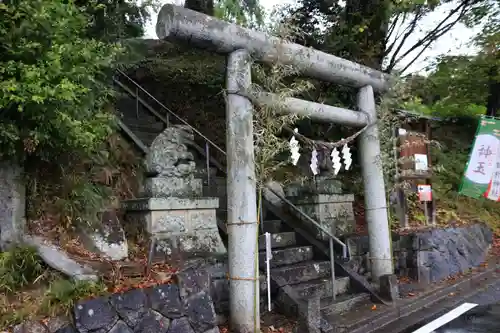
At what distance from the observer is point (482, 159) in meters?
10.7

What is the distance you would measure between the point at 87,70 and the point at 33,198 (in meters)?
1.68

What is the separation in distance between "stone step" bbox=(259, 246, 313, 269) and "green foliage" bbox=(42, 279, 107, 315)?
8.74ft

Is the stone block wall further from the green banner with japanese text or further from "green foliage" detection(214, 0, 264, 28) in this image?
"green foliage" detection(214, 0, 264, 28)

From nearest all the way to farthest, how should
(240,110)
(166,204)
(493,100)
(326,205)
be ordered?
(240,110) → (166,204) → (326,205) → (493,100)

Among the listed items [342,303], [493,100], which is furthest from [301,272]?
[493,100]

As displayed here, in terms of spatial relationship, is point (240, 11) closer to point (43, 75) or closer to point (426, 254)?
point (43, 75)

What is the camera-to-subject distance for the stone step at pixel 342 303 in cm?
572

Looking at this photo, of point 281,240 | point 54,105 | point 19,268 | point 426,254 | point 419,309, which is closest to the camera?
point 54,105

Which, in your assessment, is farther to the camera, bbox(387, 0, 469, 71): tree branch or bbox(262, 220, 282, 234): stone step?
bbox(387, 0, 469, 71): tree branch

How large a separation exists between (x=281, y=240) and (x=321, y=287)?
1133mm

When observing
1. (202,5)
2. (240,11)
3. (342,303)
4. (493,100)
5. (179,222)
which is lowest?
(342,303)

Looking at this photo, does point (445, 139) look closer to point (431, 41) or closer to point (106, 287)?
point (431, 41)

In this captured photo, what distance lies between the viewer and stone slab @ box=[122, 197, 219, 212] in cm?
533

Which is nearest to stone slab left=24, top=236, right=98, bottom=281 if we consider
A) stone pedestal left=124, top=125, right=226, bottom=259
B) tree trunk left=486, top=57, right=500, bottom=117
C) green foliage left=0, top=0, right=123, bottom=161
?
green foliage left=0, top=0, right=123, bottom=161
